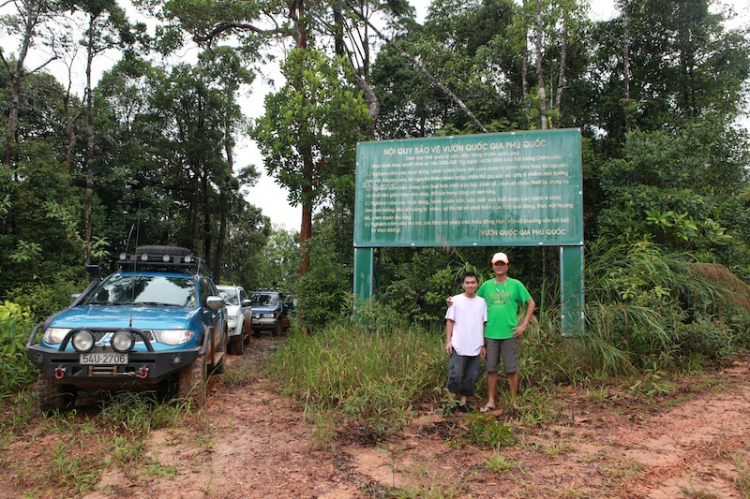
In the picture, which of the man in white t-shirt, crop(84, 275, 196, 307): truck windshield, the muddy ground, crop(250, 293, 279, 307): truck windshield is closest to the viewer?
the muddy ground

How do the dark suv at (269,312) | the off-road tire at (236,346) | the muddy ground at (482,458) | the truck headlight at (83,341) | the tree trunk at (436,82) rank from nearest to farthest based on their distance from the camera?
the muddy ground at (482,458) → the truck headlight at (83,341) → the off-road tire at (236,346) → the tree trunk at (436,82) → the dark suv at (269,312)

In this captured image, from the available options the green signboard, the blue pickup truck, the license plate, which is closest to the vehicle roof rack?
the blue pickup truck

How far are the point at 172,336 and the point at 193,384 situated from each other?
610 mm

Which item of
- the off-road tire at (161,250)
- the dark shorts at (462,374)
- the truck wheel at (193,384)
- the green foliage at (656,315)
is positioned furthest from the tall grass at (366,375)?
the off-road tire at (161,250)

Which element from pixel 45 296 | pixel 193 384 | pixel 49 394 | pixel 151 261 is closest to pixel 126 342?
pixel 193 384

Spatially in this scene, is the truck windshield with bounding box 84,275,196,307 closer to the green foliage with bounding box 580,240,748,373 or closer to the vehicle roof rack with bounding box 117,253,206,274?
the vehicle roof rack with bounding box 117,253,206,274

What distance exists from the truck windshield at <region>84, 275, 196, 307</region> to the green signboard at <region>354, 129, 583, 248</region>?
296cm

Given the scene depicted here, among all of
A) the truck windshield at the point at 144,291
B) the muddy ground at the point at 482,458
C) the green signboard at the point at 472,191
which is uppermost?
the green signboard at the point at 472,191

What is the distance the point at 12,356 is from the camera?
20.2 ft

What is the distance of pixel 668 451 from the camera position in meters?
3.81

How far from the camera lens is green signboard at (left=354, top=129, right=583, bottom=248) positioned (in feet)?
24.1

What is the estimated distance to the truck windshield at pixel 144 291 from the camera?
5.99m

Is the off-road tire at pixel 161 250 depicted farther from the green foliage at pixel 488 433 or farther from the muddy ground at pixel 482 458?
the green foliage at pixel 488 433

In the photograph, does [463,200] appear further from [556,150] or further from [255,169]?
[255,169]
